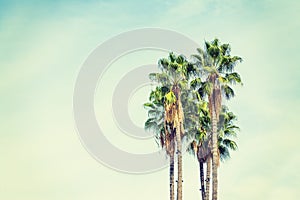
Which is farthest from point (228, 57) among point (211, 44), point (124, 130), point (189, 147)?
point (124, 130)

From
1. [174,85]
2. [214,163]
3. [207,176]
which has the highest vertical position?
[174,85]

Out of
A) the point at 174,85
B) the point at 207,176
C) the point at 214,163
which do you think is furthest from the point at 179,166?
the point at 174,85

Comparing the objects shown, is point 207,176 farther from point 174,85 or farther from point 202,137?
point 174,85

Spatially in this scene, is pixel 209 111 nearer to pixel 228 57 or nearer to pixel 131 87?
pixel 228 57

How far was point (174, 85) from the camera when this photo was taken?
188 ft

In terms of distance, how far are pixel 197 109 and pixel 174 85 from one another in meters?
4.12

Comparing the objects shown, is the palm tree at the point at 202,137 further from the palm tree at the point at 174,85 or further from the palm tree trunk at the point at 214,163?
the palm tree trunk at the point at 214,163

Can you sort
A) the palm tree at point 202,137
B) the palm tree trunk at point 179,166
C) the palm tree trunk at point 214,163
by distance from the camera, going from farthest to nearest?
the palm tree at point 202,137 → the palm tree trunk at point 179,166 → the palm tree trunk at point 214,163

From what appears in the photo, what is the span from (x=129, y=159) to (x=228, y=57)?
15829 mm

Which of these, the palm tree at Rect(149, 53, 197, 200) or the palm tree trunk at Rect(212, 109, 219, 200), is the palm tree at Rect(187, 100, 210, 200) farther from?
the palm tree trunk at Rect(212, 109, 219, 200)

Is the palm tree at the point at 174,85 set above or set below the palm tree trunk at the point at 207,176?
above

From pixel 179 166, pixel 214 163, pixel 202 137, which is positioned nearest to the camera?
pixel 214 163

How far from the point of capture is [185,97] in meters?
58.1

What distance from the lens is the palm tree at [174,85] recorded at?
56.7 m
